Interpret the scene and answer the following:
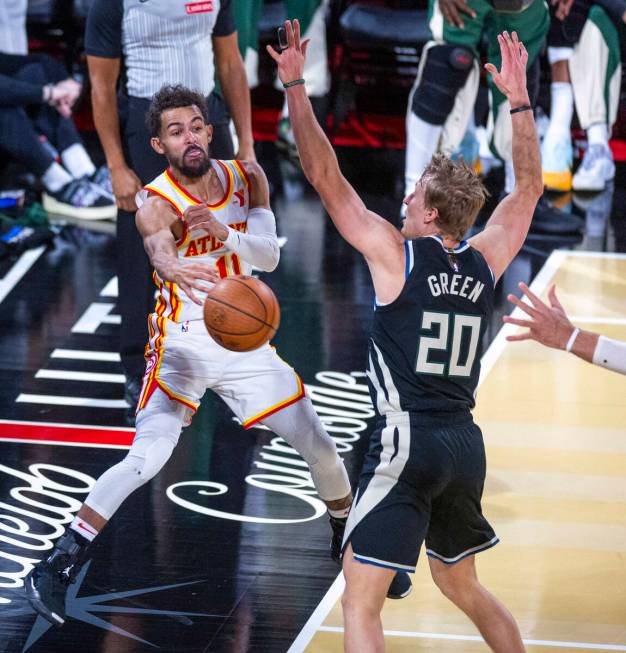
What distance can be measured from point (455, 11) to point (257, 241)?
415 centimetres

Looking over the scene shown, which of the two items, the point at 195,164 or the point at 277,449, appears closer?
the point at 195,164

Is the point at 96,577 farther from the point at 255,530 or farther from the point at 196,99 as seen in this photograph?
the point at 196,99

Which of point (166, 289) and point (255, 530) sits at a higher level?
point (166, 289)

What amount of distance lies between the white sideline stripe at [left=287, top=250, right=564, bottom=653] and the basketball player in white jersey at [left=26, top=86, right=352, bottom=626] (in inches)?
10.6

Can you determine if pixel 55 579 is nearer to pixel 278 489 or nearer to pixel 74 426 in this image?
pixel 278 489

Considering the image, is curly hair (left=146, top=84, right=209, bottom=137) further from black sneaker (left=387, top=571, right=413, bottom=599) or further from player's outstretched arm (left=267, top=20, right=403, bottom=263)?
black sneaker (left=387, top=571, right=413, bottom=599)

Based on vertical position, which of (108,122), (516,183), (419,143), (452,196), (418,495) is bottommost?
(419,143)

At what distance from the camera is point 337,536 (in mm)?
4949

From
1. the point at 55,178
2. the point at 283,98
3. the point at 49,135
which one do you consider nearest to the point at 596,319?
the point at 55,178

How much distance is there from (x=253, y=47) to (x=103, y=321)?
11.0ft

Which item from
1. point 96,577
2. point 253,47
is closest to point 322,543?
point 96,577

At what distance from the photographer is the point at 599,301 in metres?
7.95

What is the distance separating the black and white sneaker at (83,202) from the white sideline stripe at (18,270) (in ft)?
2.20

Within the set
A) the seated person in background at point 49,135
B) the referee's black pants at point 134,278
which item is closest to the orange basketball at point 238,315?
the referee's black pants at point 134,278
